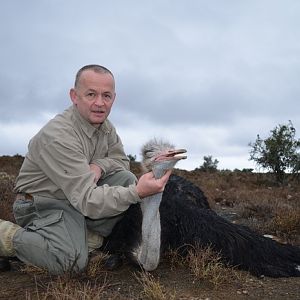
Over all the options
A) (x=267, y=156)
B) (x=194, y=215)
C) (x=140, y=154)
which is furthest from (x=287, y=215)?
(x=267, y=156)

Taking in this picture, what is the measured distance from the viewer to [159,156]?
381cm

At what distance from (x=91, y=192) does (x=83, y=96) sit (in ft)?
3.09

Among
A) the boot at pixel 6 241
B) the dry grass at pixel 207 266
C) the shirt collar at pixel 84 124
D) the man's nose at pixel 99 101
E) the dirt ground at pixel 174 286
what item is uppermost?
the man's nose at pixel 99 101

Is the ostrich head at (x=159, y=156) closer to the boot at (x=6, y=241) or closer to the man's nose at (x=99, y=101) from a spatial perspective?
the man's nose at (x=99, y=101)

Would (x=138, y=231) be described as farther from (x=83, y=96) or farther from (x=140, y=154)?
(x=83, y=96)

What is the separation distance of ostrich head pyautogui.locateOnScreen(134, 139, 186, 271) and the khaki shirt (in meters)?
0.16

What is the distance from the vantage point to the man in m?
4.13

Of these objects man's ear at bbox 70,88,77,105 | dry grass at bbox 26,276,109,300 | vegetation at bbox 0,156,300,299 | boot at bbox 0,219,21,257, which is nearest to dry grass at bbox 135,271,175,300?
vegetation at bbox 0,156,300,299

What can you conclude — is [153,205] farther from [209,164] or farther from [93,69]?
[209,164]

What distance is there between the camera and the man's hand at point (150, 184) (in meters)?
3.82

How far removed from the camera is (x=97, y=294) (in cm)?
348

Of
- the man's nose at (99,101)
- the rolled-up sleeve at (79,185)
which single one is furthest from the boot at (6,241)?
the man's nose at (99,101)

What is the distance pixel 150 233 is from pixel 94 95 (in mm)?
1326

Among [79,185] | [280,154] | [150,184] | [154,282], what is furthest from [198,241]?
[280,154]
